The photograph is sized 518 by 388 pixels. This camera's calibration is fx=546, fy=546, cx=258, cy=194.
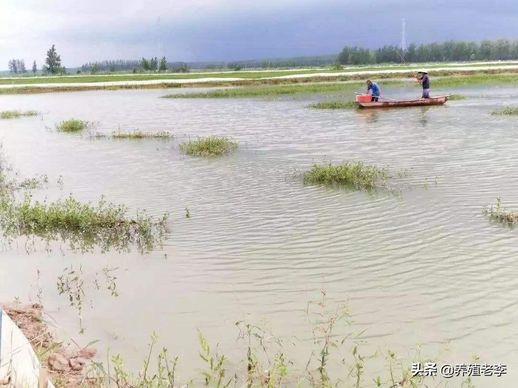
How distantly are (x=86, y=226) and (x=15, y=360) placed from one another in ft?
17.5

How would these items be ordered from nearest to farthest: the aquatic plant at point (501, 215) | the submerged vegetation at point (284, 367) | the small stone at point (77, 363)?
the submerged vegetation at point (284, 367), the small stone at point (77, 363), the aquatic plant at point (501, 215)

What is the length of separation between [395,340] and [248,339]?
1.41 metres

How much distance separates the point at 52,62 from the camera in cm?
10688

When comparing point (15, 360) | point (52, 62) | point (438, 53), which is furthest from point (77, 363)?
point (438, 53)

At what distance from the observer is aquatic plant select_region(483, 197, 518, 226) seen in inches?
328

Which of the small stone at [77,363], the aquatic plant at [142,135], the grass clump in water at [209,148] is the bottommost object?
the small stone at [77,363]

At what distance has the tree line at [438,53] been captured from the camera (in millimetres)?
151750

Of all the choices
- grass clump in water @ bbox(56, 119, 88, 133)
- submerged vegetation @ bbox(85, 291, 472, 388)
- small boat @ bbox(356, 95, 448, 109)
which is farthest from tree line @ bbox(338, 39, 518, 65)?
submerged vegetation @ bbox(85, 291, 472, 388)

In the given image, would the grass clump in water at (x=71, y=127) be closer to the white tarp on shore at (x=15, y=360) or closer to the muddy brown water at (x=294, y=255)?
the muddy brown water at (x=294, y=255)

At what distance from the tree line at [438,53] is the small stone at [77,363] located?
495ft

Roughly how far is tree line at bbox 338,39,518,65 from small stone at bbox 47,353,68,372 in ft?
495

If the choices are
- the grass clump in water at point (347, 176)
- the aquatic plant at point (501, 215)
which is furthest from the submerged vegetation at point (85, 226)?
the aquatic plant at point (501, 215)

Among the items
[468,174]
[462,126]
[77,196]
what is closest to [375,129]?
[462,126]

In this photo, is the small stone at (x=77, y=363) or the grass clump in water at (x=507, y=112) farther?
the grass clump in water at (x=507, y=112)
